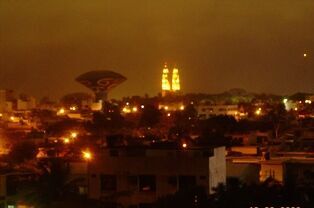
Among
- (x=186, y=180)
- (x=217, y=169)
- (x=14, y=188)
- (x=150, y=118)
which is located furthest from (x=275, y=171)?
(x=150, y=118)

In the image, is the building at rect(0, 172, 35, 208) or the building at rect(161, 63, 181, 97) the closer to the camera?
the building at rect(0, 172, 35, 208)

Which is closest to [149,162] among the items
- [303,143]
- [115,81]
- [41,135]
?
[303,143]

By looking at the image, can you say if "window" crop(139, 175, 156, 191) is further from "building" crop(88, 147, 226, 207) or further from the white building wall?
the white building wall

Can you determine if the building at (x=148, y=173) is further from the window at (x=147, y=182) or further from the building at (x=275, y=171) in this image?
the building at (x=275, y=171)

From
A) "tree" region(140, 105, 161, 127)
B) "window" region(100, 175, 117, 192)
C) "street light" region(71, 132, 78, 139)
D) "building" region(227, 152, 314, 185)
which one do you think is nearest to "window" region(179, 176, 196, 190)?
"window" region(100, 175, 117, 192)

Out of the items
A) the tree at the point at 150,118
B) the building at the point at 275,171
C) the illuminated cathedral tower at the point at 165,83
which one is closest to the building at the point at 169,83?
the illuminated cathedral tower at the point at 165,83

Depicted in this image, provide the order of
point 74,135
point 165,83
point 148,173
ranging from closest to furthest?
1. point 148,173
2. point 74,135
3. point 165,83

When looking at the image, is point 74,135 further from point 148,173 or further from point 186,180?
point 186,180
